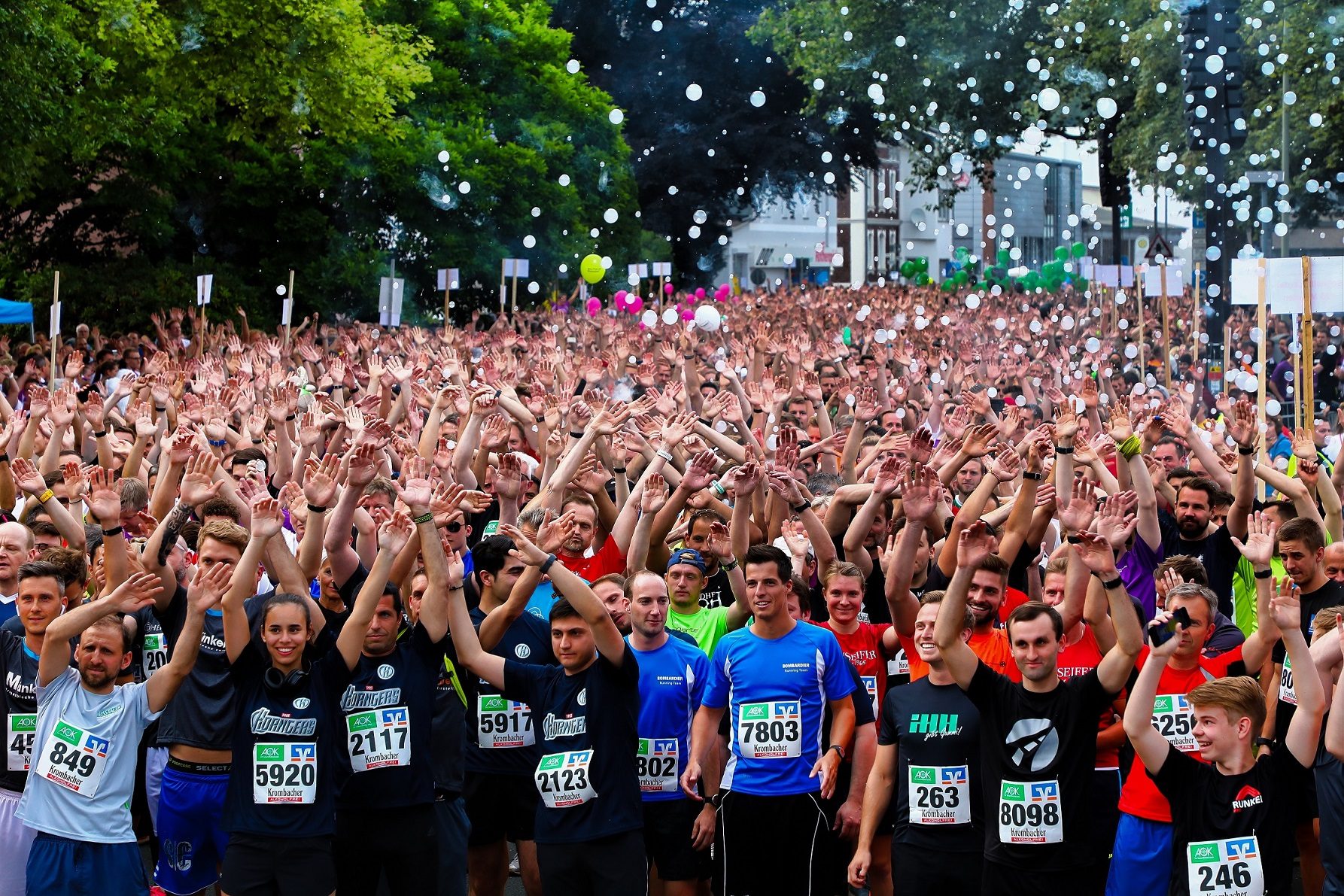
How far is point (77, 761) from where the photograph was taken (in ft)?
20.0

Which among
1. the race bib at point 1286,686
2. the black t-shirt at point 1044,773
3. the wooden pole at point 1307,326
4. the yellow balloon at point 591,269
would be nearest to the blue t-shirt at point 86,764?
the black t-shirt at point 1044,773

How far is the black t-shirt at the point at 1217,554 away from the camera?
26.2ft

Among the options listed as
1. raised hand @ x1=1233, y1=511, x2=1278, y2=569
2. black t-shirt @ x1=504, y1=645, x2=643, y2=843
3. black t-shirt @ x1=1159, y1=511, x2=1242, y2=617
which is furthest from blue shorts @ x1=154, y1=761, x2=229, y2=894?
black t-shirt @ x1=1159, y1=511, x2=1242, y2=617

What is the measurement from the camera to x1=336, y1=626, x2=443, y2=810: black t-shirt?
20.2 ft

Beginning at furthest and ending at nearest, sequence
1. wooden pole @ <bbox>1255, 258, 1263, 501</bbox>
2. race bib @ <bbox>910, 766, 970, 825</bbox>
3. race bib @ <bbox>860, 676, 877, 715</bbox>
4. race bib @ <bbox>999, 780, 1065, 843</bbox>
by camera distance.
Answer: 1. wooden pole @ <bbox>1255, 258, 1263, 501</bbox>
2. race bib @ <bbox>860, 676, 877, 715</bbox>
3. race bib @ <bbox>910, 766, 970, 825</bbox>
4. race bib @ <bbox>999, 780, 1065, 843</bbox>

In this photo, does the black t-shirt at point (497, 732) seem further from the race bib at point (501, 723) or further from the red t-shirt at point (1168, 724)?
the red t-shirt at point (1168, 724)

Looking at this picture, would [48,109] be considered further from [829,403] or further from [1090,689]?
[1090,689]

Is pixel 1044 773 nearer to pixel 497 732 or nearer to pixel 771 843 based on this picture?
pixel 771 843

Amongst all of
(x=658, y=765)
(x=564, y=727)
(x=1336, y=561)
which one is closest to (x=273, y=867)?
(x=564, y=727)

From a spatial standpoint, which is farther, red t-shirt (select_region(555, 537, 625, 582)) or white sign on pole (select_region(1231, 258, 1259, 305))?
white sign on pole (select_region(1231, 258, 1259, 305))

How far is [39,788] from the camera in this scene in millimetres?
6168

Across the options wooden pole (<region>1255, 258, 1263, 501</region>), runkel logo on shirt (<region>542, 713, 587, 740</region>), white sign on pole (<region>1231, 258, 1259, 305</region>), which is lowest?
runkel logo on shirt (<region>542, 713, 587, 740</region>)

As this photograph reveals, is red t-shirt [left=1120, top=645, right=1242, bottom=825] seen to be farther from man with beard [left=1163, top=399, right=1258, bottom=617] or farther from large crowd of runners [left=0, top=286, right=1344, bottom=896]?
man with beard [left=1163, top=399, right=1258, bottom=617]

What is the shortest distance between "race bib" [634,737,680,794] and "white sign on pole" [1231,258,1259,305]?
6.18 metres
